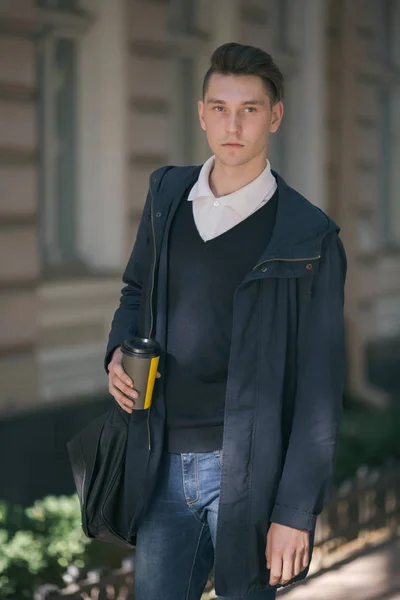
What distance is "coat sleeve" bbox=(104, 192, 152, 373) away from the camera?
2920 millimetres

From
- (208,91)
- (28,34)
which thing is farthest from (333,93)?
(208,91)

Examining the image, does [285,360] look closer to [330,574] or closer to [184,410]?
[184,410]

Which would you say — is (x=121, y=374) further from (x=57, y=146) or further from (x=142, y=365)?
(x=57, y=146)

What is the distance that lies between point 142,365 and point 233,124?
1.98 feet

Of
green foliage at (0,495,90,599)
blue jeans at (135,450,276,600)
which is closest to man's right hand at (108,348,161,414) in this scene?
blue jeans at (135,450,276,600)

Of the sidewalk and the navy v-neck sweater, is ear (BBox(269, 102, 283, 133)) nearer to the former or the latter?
the navy v-neck sweater

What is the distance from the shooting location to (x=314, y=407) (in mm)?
2613

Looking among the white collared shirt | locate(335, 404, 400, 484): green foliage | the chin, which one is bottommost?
locate(335, 404, 400, 484): green foliage

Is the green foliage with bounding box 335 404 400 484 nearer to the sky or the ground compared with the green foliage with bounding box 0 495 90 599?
nearer to the ground

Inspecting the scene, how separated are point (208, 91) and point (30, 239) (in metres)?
4.17

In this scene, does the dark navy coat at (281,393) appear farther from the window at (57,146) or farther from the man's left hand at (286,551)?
the window at (57,146)

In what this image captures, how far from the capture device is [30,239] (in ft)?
22.2

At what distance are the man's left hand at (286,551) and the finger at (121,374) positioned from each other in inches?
18.5

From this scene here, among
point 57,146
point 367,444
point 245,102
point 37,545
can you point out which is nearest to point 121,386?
point 245,102
